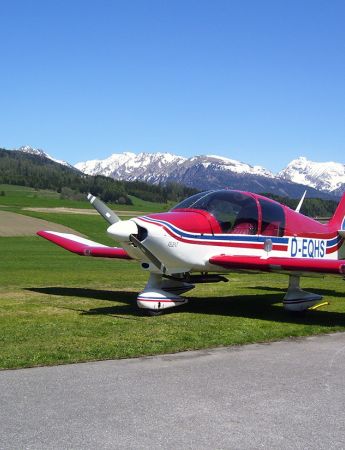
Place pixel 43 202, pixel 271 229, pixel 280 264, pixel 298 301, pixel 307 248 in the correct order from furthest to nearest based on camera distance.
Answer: pixel 43 202
pixel 307 248
pixel 271 229
pixel 298 301
pixel 280 264

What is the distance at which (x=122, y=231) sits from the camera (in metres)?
10.1

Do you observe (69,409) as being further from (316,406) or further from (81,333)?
(81,333)

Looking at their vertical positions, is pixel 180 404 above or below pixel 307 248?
below

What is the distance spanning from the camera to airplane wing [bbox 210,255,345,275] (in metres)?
10.4

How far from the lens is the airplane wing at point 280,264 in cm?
1041

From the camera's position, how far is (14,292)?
14117mm

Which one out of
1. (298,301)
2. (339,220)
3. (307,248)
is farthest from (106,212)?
(339,220)

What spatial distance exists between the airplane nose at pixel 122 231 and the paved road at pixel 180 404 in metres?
3.22

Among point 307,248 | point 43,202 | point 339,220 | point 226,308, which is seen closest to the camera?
point 226,308

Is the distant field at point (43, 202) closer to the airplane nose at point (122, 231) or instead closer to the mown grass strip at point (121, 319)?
the mown grass strip at point (121, 319)

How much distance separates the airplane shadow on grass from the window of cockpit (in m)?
1.84

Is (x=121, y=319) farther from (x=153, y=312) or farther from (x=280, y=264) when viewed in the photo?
(x=280, y=264)

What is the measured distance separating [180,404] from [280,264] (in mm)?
5953

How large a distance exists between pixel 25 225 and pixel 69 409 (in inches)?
1829
